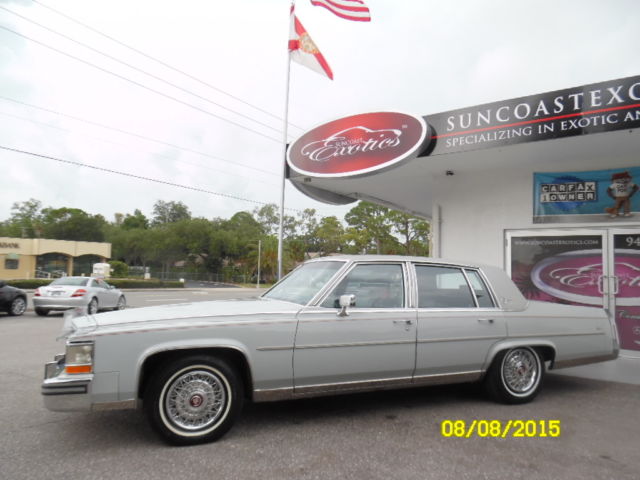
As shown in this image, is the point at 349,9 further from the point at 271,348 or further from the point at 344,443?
the point at 344,443

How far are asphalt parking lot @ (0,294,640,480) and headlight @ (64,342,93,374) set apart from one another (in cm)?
65

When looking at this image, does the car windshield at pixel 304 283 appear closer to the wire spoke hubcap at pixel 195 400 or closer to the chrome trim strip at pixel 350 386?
the chrome trim strip at pixel 350 386

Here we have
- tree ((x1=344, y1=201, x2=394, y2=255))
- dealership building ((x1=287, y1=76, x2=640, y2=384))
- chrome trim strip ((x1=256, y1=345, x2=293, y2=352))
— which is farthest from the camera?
tree ((x1=344, y1=201, x2=394, y2=255))

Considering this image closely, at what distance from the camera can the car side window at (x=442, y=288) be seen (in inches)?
182

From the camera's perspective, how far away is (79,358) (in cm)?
332

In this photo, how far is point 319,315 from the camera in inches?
159

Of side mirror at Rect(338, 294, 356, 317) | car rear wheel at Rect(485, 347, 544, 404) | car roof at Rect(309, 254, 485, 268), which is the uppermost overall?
car roof at Rect(309, 254, 485, 268)

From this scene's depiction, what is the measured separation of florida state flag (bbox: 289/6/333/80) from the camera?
14016 mm

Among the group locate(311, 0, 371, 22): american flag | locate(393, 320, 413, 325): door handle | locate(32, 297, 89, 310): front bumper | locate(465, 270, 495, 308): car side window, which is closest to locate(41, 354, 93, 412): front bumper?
locate(393, 320, 413, 325): door handle

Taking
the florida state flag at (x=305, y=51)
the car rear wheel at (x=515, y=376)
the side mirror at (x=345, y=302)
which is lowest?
the car rear wheel at (x=515, y=376)

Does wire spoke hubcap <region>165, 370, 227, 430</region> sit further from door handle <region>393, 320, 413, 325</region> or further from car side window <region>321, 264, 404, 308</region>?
door handle <region>393, 320, 413, 325</region>

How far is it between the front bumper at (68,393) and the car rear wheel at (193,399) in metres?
0.42

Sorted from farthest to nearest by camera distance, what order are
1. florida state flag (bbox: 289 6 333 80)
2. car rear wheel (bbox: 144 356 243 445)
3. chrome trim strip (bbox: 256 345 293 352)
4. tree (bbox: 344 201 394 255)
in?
tree (bbox: 344 201 394 255) → florida state flag (bbox: 289 6 333 80) → chrome trim strip (bbox: 256 345 293 352) → car rear wheel (bbox: 144 356 243 445)

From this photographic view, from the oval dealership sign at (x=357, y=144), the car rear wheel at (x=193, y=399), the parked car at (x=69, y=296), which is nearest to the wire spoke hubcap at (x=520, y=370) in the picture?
the car rear wheel at (x=193, y=399)
